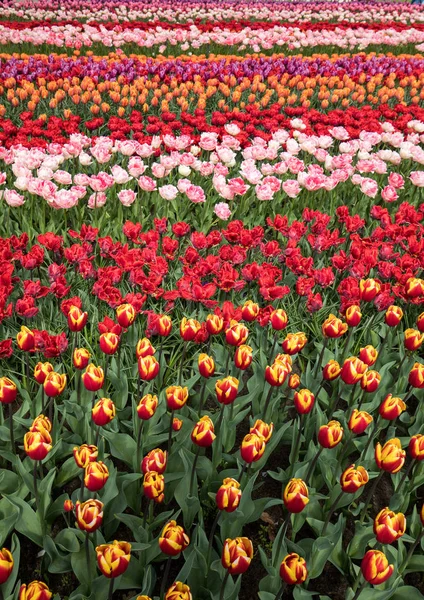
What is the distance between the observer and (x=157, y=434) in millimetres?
2602

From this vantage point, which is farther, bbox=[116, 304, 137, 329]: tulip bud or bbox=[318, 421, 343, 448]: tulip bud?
bbox=[116, 304, 137, 329]: tulip bud

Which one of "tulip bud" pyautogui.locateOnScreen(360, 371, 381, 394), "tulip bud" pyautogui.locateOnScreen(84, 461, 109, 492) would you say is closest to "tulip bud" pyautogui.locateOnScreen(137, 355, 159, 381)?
"tulip bud" pyautogui.locateOnScreen(84, 461, 109, 492)

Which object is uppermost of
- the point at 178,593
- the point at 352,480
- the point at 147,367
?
the point at 147,367

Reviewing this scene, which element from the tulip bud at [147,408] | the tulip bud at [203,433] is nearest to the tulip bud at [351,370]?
the tulip bud at [203,433]

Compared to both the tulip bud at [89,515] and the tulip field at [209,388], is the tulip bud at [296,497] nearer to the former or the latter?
the tulip field at [209,388]

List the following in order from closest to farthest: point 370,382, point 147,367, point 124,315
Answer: point 147,367 → point 370,382 → point 124,315

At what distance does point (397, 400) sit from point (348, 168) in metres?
3.19

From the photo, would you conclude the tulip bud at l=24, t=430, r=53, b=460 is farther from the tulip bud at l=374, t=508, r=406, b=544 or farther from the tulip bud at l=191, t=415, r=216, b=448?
the tulip bud at l=374, t=508, r=406, b=544

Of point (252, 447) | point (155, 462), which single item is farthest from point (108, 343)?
point (252, 447)

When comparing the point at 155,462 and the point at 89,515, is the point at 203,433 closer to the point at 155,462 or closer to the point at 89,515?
the point at 155,462

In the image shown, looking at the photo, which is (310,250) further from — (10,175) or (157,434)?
(10,175)

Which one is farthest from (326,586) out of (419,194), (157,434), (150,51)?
(150,51)

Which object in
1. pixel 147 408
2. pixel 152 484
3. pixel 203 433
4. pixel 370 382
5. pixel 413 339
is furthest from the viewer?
pixel 413 339

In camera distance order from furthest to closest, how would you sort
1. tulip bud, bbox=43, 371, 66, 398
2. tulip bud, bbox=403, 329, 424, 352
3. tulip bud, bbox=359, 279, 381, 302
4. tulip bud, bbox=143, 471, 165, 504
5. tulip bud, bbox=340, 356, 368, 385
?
1. tulip bud, bbox=359, 279, 381, 302
2. tulip bud, bbox=403, 329, 424, 352
3. tulip bud, bbox=340, 356, 368, 385
4. tulip bud, bbox=43, 371, 66, 398
5. tulip bud, bbox=143, 471, 165, 504
